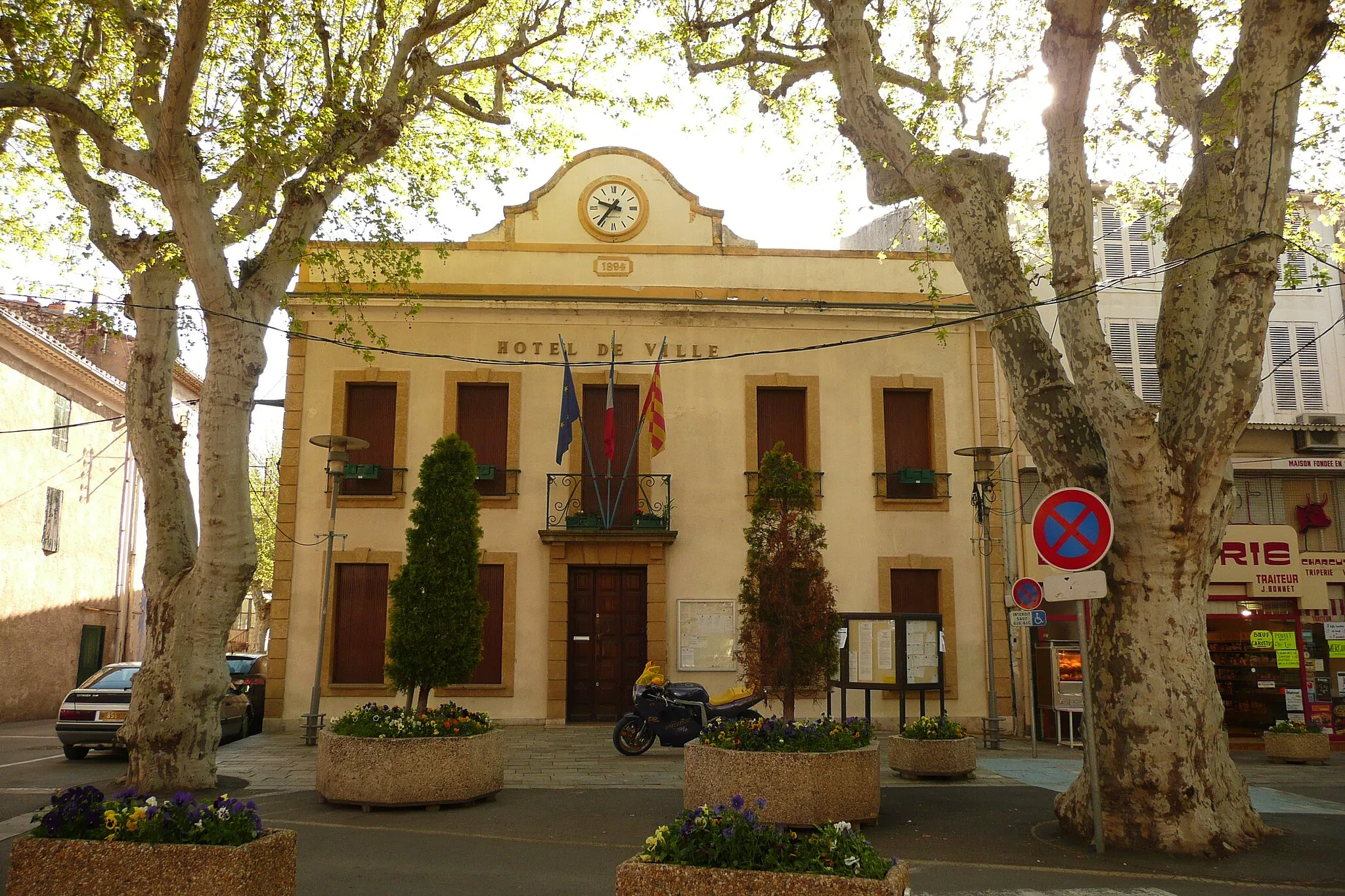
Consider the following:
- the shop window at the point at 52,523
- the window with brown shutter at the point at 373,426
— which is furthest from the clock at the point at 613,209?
the shop window at the point at 52,523

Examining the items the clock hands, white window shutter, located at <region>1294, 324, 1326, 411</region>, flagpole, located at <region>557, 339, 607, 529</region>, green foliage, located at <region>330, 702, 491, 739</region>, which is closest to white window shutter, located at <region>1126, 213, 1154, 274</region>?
white window shutter, located at <region>1294, 324, 1326, 411</region>

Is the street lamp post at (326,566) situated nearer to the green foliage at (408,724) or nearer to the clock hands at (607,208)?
the green foliage at (408,724)

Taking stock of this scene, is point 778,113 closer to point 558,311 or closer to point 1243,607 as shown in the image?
point 558,311

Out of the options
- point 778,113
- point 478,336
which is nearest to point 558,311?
point 478,336

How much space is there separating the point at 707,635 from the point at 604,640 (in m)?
1.71

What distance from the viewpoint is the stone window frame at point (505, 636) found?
1667 cm

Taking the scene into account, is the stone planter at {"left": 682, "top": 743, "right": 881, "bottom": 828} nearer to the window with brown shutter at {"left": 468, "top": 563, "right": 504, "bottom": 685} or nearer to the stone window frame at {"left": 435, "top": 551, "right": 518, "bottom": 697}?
the stone window frame at {"left": 435, "top": 551, "right": 518, "bottom": 697}

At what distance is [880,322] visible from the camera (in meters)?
18.2

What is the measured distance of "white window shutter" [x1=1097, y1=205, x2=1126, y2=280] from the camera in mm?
19359

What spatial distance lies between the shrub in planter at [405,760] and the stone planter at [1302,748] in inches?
433

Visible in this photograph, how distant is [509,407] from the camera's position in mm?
17609

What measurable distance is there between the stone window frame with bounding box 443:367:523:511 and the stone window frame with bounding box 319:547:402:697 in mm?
1759

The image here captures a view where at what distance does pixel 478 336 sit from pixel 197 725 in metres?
8.80

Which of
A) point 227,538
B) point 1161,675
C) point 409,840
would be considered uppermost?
point 227,538
